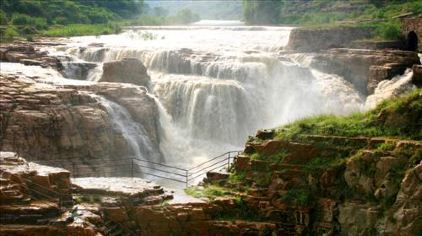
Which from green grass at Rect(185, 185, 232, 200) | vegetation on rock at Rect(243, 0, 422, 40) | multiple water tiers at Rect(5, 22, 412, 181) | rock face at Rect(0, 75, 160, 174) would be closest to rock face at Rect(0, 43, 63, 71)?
multiple water tiers at Rect(5, 22, 412, 181)

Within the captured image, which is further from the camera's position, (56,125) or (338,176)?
(56,125)

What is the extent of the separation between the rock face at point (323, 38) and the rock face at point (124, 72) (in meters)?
12.4

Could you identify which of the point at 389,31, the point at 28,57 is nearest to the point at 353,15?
the point at 389,31

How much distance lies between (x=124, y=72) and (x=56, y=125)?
27.0ft

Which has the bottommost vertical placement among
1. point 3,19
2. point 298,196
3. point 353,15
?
point 298,196

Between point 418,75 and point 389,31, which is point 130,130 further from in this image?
point 389,31

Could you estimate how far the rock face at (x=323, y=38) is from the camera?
132 ft

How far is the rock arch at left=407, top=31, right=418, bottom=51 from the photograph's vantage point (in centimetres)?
3888

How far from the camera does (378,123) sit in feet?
57.9

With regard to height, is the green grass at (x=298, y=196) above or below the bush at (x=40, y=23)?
below

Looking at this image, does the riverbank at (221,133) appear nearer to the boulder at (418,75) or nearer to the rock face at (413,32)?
the boulder at (418,75)

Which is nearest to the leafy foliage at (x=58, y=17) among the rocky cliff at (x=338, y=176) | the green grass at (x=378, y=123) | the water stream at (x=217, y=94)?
the water stream at (x=217, y=94)

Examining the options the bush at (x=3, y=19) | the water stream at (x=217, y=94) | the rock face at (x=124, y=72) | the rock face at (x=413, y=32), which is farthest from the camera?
the bush at (x=3, y=19)

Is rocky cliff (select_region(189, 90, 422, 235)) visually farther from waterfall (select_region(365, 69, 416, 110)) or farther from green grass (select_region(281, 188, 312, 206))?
waterfall (select_region(365, 69, 416, 110))
